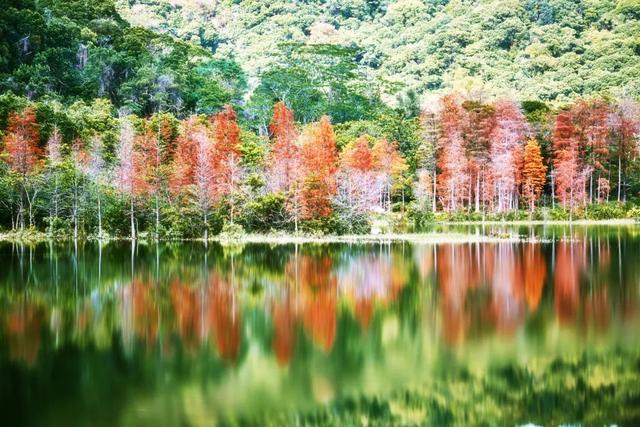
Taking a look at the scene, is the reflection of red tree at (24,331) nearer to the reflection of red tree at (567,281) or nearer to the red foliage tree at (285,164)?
the reflection of red tree at (567,281)

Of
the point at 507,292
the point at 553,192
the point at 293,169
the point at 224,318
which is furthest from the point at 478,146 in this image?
the point at 224,318

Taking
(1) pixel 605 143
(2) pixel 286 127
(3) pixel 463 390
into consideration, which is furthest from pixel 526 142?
(3) pixel 463 390

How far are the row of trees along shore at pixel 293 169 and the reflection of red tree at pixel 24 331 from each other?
22076 millimetres

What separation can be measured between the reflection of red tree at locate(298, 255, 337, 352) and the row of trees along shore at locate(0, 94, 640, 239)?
1404 centimetres

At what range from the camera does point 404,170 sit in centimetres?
5969

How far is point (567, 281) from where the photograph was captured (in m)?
21.7

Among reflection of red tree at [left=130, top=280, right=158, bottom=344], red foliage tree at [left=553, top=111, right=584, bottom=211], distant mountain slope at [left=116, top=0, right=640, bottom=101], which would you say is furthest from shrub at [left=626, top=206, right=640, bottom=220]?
reflection of red tree at [left=130, top=280, right=158, bottom=344]

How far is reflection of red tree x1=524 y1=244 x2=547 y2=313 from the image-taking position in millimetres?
18859

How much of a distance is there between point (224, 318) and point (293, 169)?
2659 cm

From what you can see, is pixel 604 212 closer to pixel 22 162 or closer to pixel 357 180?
pixel 357 180

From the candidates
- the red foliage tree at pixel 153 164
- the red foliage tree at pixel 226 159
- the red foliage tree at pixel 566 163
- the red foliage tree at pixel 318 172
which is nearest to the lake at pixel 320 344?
the red foliage tree at pixel 318 172

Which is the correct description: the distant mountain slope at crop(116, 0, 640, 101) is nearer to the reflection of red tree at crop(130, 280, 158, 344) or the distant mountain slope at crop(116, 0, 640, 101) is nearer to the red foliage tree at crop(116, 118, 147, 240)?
the red foliage tree at crop(116, 118, 147, 240)

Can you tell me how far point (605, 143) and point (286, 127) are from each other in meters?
30.1

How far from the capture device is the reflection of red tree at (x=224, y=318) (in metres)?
13.4
